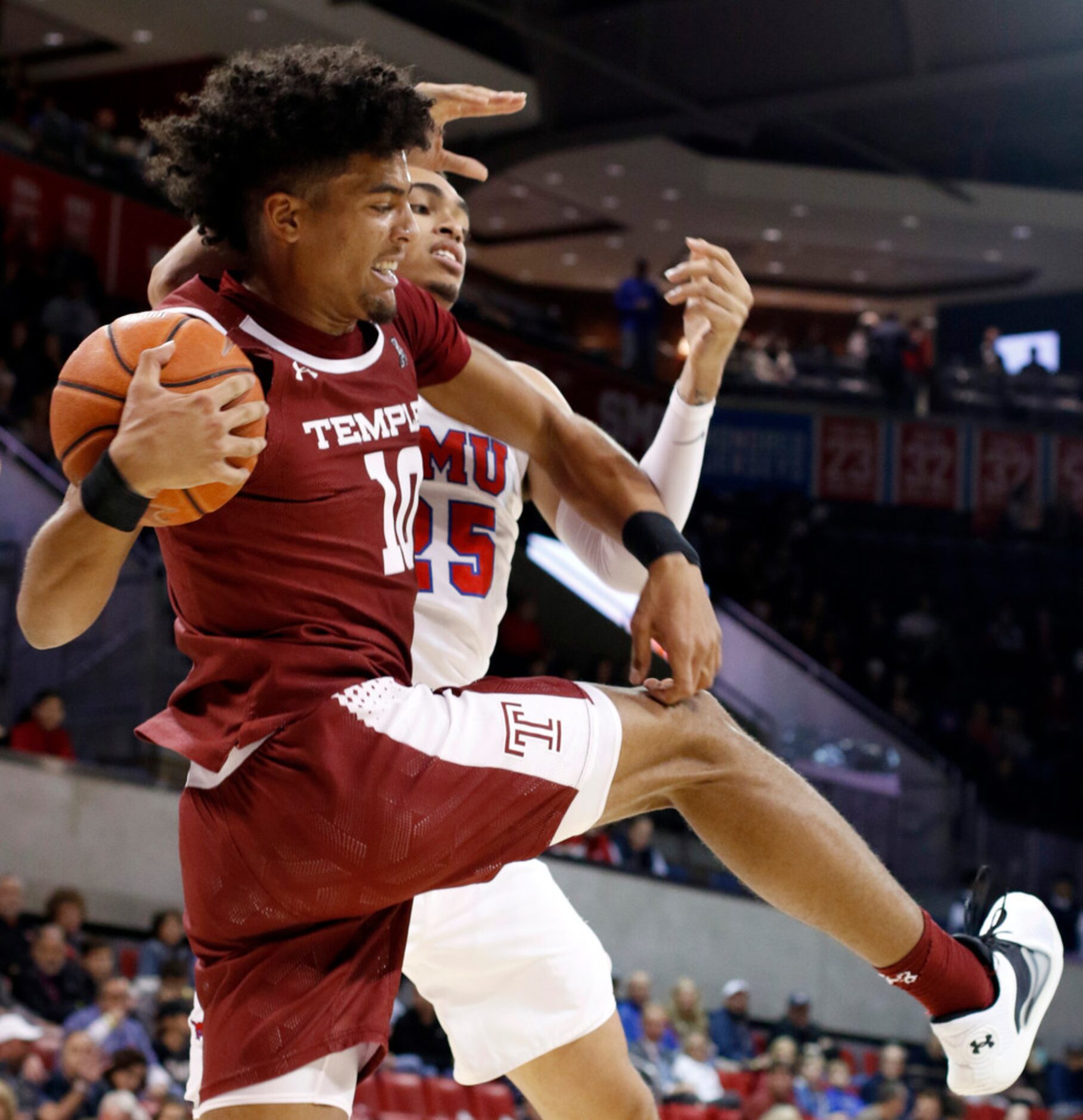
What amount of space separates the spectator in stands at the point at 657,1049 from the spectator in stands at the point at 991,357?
606 inches

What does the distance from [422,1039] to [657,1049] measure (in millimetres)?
1759

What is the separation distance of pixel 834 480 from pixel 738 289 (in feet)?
66.4

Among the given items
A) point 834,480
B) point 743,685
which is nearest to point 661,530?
point 743,685

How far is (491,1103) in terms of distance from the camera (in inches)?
391

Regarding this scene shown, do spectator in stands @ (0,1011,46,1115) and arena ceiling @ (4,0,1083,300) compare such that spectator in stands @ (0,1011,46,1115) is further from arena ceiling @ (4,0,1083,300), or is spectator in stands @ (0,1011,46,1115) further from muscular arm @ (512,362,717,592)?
arena ceiling @ (4,0,1083,300)

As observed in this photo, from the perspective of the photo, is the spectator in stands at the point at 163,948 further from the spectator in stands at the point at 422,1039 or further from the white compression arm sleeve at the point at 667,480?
the white compression arm sleeve at the point at 667,480

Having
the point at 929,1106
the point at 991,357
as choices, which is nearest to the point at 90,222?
the point at 929,1106

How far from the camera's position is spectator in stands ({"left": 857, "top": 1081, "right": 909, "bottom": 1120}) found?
35.3 ft

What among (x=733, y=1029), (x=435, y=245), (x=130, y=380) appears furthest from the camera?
(x=733, y=1029)

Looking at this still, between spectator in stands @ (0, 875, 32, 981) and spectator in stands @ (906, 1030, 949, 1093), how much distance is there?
6209 mm

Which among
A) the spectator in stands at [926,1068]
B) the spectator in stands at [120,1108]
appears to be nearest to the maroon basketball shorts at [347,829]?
the spectator in stands at [120,1108]

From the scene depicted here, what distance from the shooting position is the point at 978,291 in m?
29.8

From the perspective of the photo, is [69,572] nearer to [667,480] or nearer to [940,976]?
[667,480]

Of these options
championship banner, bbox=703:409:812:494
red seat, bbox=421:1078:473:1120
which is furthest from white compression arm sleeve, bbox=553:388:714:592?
championship banner, bbox=703:409:812:494
